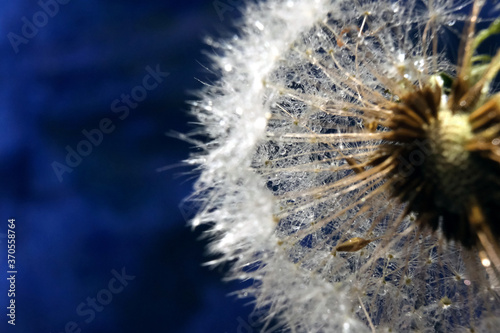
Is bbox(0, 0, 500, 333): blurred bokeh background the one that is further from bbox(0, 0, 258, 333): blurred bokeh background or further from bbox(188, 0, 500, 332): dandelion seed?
bbox(188, 0, 500, 332): dandelion seed

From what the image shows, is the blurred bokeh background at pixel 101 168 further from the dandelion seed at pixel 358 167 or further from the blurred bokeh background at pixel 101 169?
the dandelion seed at pixel 358 167

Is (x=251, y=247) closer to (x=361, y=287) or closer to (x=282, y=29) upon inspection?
(x=361, y=287)

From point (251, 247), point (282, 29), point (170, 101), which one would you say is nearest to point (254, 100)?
point (282, 29)

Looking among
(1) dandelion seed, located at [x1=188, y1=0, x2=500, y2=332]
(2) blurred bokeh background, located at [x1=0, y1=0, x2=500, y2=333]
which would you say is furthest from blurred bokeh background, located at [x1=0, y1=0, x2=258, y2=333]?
(1) dandelion seed, located at [x1=188, y1=0, x2=500, y2=332]

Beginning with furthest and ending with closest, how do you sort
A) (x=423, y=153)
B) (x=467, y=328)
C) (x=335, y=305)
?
(x=467, y=328), (x=335, y=305), (x=423, y=153)

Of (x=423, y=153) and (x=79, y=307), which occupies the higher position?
(x=79, y=307)

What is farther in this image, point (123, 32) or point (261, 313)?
point (123, 32)

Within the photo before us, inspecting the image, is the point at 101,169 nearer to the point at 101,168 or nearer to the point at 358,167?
the point at 101,168
